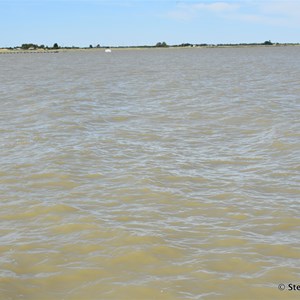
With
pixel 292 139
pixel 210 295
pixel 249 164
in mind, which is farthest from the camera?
pixel 292 139

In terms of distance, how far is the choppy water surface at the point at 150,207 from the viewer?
561 cm

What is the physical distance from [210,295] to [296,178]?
4578 mm

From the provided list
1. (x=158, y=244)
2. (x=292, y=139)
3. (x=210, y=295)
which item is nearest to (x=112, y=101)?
(x=292, y=139)

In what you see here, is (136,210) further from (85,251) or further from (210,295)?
(210,295)

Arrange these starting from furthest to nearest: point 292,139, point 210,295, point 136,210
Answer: point 292,139 < point 136,210 < point 210,295

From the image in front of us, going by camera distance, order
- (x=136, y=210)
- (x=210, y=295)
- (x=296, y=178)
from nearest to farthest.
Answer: (x=210, y=295) → (x=136, y=210) → (x=296, y=178)

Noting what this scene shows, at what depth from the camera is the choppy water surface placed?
5613mm

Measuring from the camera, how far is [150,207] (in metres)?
7.91

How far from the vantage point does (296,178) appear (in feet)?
30.2

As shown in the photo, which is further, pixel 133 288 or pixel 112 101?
pixel 112 101

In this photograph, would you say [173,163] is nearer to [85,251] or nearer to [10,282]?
[85,251]

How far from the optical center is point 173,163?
34.2 ft

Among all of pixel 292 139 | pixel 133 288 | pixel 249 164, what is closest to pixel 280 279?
pixel 133 288

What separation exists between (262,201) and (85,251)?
316 cm
